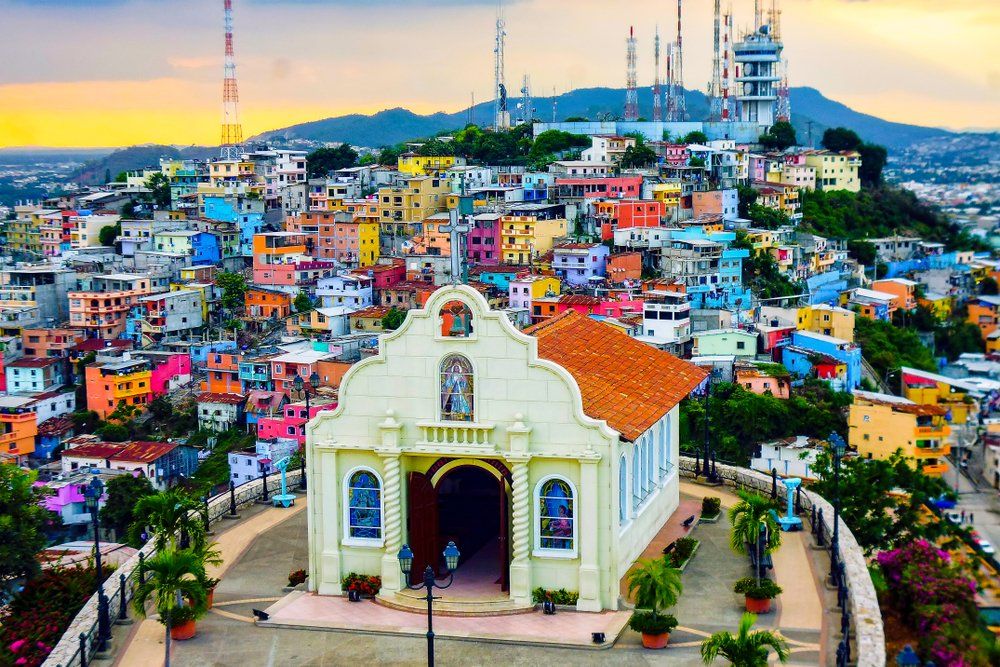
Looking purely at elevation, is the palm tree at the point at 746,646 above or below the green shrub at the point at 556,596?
above

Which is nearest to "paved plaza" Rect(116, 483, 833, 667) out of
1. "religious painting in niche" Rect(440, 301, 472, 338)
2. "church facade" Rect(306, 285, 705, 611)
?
"church facade" Rect(306, 285, 705, 611)

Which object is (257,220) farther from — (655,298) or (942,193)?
(942,193)

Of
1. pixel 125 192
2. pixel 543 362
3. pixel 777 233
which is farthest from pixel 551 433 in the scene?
pixel 125 192

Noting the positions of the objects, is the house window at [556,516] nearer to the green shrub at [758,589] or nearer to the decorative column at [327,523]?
the green shrub at [758,589]

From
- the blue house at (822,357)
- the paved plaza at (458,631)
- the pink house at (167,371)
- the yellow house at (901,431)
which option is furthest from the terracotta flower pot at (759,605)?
the pink house at (167,371)

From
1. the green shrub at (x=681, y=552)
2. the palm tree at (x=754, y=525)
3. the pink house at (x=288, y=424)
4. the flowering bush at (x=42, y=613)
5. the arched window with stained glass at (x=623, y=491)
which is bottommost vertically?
the pink house at (x=288, y=424)

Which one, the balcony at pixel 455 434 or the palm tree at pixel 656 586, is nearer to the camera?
the palm tree at pixel 656 586

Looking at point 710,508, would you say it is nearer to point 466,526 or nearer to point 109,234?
point 466,526

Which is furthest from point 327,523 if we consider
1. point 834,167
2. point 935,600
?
point 834,167
